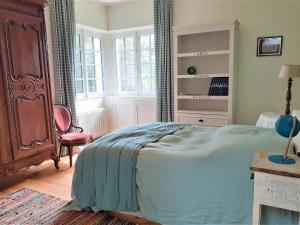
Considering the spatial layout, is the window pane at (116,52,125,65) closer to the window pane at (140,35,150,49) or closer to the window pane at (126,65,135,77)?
the window pane at (126,65,135,77)

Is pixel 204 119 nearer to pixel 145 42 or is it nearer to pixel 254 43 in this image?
pixel 254 43

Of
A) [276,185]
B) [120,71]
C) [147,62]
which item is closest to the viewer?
[276,185]

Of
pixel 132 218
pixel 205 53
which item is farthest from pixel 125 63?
pixel 132 218

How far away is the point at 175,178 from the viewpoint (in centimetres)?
181

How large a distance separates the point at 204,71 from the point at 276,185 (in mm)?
2894

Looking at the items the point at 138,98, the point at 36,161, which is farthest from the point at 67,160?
the point at 138,98

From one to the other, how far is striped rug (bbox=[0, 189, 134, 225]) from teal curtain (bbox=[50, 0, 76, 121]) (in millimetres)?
1654

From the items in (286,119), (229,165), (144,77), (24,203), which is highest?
(144,77)

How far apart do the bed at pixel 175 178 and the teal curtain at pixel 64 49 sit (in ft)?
6.12

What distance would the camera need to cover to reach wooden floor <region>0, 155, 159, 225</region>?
270 cm

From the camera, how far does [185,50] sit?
402 centimetres

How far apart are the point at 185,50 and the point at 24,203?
317 cm

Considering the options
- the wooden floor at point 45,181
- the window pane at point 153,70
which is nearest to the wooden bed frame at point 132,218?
the wooden floor at point 45,181

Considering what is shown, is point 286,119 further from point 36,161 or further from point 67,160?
point 67,160
